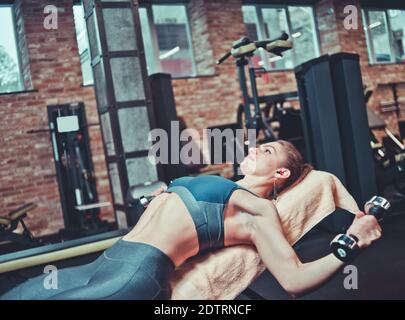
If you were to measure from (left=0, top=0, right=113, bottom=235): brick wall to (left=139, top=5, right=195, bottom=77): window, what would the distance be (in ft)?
4.03

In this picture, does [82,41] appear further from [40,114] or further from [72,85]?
[40,114]

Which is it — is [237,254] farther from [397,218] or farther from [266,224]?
[397,218]

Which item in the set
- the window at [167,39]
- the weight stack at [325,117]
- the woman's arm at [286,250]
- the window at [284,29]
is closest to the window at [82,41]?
the window at [167,39]

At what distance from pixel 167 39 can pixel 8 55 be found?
300 centimetres

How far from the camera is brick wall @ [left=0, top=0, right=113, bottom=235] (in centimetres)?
372

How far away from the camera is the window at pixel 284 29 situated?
6.30 m

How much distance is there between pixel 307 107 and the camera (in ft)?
10.6

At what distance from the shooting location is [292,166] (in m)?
1.27

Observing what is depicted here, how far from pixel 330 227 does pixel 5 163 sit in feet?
8.12

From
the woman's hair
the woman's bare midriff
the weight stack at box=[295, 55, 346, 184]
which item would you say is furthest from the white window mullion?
the woman's bare midriff

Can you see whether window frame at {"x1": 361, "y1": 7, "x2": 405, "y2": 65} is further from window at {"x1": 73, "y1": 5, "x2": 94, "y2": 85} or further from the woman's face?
the woman's face

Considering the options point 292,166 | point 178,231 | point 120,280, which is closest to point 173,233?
point 178,231

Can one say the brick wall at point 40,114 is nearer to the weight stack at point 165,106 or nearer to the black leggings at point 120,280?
the weight stack at point 165,106
